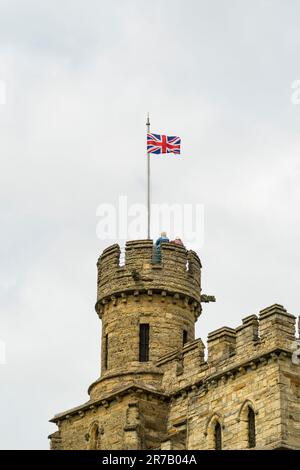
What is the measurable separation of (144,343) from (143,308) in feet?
4.26

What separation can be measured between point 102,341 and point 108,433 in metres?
4.52

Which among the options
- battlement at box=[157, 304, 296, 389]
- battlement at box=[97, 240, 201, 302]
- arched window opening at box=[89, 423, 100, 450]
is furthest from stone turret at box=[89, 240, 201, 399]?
arched window opening at box=[89, 423, 100, 450]

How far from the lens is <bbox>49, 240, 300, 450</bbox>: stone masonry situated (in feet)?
118

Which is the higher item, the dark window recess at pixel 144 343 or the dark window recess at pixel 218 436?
the dark window recess at pixel 144 343

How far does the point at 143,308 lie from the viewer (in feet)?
139

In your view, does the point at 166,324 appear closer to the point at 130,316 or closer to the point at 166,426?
the point at 130,316

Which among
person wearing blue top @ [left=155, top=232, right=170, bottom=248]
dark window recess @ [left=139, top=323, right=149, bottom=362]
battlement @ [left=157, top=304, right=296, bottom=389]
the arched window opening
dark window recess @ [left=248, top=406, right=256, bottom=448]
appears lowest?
dark window recess @ [left=248, top=406, right=256, bottom=448]

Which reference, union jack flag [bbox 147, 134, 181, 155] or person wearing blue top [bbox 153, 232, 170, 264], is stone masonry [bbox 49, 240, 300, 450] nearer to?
person wearing blue top [bbox 153, 232, 170, 264]

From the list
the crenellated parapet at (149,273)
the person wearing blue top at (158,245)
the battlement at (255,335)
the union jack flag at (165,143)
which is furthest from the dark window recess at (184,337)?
the union jack flag at (165,143)

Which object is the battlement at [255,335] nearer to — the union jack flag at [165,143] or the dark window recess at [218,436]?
the dark window recess at [218,436]

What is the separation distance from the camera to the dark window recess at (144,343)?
41.8 metres

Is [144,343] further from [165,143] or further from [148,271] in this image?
[165,143]

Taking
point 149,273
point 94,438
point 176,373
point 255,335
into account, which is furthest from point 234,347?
point 94,438
